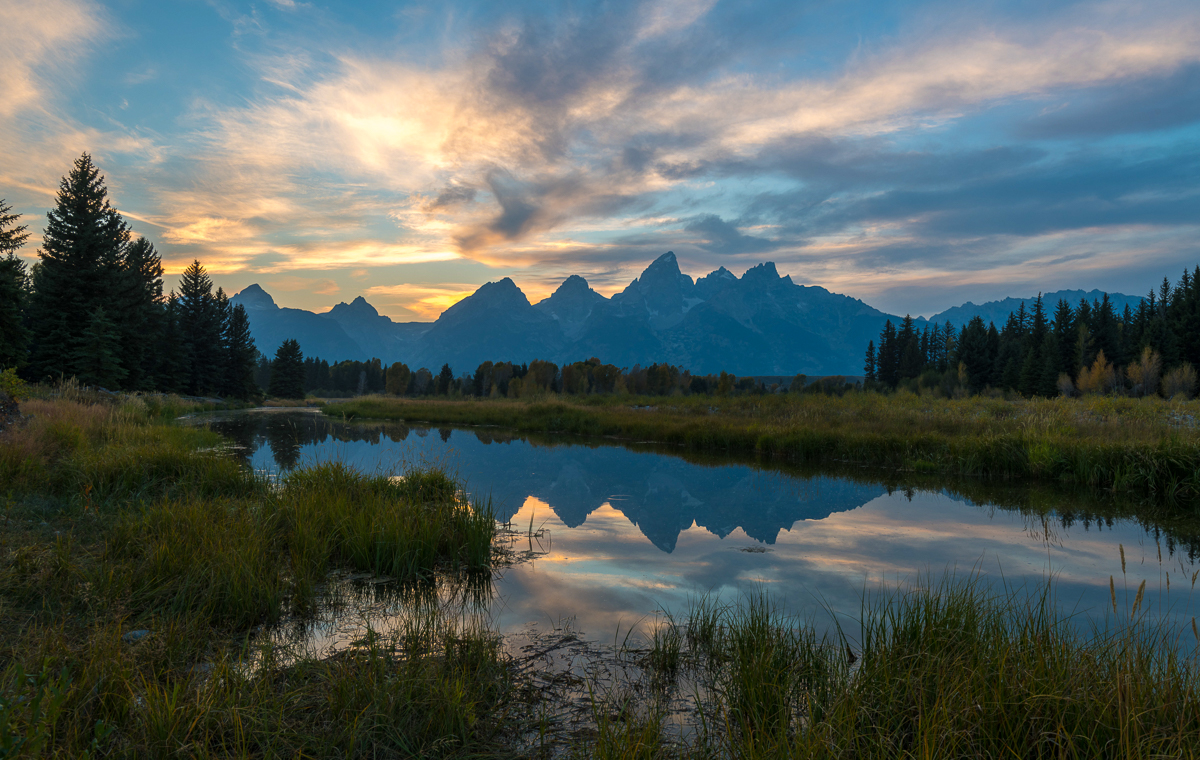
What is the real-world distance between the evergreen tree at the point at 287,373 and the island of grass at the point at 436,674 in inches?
3216

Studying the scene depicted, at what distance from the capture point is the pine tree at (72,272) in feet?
101

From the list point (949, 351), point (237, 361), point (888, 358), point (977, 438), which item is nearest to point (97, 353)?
point (237, 361)

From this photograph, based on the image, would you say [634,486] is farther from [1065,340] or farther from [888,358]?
[888,358]

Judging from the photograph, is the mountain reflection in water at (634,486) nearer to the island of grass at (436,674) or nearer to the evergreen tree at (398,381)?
the island of grass at (436,674)

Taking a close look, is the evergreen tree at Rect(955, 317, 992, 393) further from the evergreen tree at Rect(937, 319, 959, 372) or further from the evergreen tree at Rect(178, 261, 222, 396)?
the evergreen tree at Rect(178, 261, 222, 396)

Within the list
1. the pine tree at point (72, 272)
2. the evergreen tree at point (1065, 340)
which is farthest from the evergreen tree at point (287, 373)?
the evergreen tree at point (1065, 340)

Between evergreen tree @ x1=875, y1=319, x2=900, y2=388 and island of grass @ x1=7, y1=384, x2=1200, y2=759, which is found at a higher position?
evergreen tree @ x1=875, y1=319, x2=900, y2=388

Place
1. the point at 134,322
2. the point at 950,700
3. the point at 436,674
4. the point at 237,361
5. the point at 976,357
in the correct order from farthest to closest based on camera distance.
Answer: the point at 976,357, the point at 237,361, the point at 134,322, the point at 436,674, the point at 950,700

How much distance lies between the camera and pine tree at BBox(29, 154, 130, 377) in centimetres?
3088

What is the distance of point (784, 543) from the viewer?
9.09 m

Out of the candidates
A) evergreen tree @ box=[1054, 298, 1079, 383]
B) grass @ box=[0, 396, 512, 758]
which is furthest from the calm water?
evergreen tree @ box=[1054, 298, 1079, 383]

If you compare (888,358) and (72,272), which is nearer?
(72,272)

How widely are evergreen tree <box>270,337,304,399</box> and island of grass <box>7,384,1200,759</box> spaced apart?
81.7 m

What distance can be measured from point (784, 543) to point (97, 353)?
3703 cm
